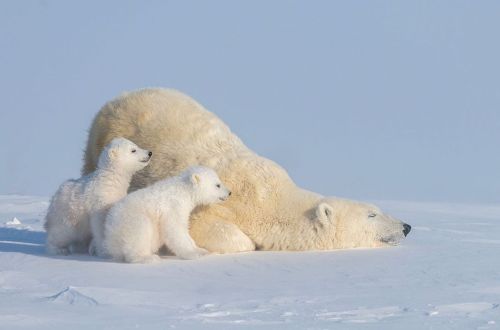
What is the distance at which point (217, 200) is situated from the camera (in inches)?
313

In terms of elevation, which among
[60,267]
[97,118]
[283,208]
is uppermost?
[97,118]

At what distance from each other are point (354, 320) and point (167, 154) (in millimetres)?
4276

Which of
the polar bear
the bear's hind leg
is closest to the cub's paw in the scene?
the bear's hind leg

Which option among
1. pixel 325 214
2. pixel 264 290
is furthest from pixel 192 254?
pixel 264 290

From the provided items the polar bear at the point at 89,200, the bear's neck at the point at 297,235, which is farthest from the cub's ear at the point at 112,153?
the bear's neck at the point at 297,235

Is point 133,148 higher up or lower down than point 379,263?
higher up

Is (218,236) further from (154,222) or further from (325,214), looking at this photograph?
(325,214)

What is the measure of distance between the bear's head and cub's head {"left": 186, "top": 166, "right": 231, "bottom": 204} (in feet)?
3.06

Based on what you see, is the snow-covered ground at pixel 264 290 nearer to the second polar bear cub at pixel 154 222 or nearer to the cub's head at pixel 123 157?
the second polar bear cub at pixel 154 222

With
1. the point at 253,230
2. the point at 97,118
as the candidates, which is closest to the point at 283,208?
the point at 253,230

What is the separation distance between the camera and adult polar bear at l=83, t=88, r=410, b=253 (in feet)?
27.3

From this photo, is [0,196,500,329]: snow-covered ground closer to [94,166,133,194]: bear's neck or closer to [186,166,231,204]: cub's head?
[186,166,231,204]: cub's head

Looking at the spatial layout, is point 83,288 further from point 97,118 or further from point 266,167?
point 97,118

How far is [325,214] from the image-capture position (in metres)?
8.37
